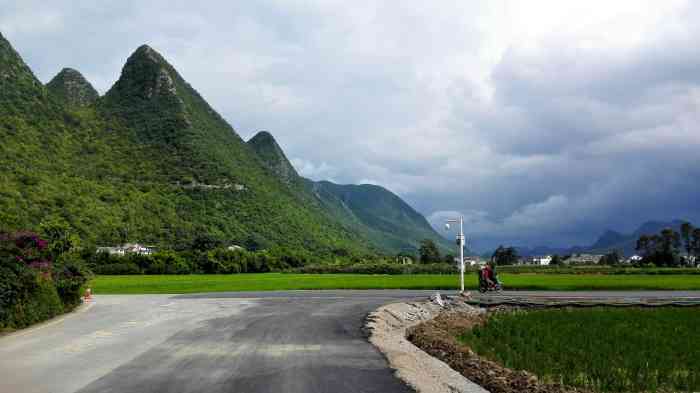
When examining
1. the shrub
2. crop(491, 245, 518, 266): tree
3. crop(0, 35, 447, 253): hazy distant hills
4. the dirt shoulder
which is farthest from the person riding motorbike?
crop(491, 245, 518, 266): tree

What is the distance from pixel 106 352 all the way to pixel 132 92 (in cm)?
17001

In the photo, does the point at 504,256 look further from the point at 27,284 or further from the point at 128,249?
the point at 27,284

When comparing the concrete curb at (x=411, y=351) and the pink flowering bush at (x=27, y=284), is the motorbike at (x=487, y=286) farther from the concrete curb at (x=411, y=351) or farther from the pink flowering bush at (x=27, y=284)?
the pink flowering bush at (x=27, y=284)

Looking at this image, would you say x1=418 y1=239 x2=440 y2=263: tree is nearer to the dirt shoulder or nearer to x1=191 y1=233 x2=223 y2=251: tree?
x1=191 y1=233 x2=223 y2=251: tree

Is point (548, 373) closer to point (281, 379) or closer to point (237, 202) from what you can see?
point (281, 379)

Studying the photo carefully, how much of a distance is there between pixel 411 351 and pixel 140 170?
118 meters

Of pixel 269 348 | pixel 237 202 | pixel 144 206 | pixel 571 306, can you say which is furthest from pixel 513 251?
pixel 269 348

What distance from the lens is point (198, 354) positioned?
14.8 metres

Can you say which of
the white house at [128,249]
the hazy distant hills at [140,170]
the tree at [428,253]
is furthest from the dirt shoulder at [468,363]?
the tree at [428,253]

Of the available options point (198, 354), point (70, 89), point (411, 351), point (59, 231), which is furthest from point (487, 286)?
point (70, 89)

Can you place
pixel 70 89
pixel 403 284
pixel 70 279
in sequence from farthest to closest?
pixel 70 89 < pixel 403 284 < pixel 70 279

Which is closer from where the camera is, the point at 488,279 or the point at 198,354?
the point at 198,354

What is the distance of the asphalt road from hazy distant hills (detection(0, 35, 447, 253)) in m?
50.0

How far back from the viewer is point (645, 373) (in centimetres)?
1263
